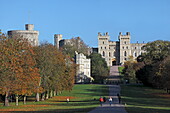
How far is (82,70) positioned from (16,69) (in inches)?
2274

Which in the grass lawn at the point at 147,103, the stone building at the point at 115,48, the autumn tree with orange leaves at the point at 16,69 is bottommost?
the grass lawn at the point at 147,103

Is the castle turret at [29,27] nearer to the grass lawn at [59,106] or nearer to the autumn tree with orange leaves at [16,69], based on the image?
the grass lawn at [59,106]

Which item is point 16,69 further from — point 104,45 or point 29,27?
point 104,45

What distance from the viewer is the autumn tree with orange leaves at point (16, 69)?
34.5 meters

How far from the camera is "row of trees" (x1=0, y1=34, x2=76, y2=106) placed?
34.9 meters

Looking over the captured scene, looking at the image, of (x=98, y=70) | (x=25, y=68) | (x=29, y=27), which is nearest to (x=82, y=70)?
(x=98, y=70)

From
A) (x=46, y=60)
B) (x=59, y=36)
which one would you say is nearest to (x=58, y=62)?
(x=46, y=60)

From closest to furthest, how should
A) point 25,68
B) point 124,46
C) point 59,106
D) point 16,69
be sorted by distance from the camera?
1. point 59,106
2. point 16,69
3. point 25,68
4. point 124,46

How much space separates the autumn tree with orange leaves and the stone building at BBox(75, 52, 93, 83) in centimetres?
5331

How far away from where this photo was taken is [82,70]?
93688mm

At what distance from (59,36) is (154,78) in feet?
375

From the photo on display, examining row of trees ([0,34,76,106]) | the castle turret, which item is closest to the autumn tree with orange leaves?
row of trees ([0,34,76,106])

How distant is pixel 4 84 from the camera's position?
112ft

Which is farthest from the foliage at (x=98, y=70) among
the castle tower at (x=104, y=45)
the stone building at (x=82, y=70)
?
the castle tower at (x=104, y=45)
